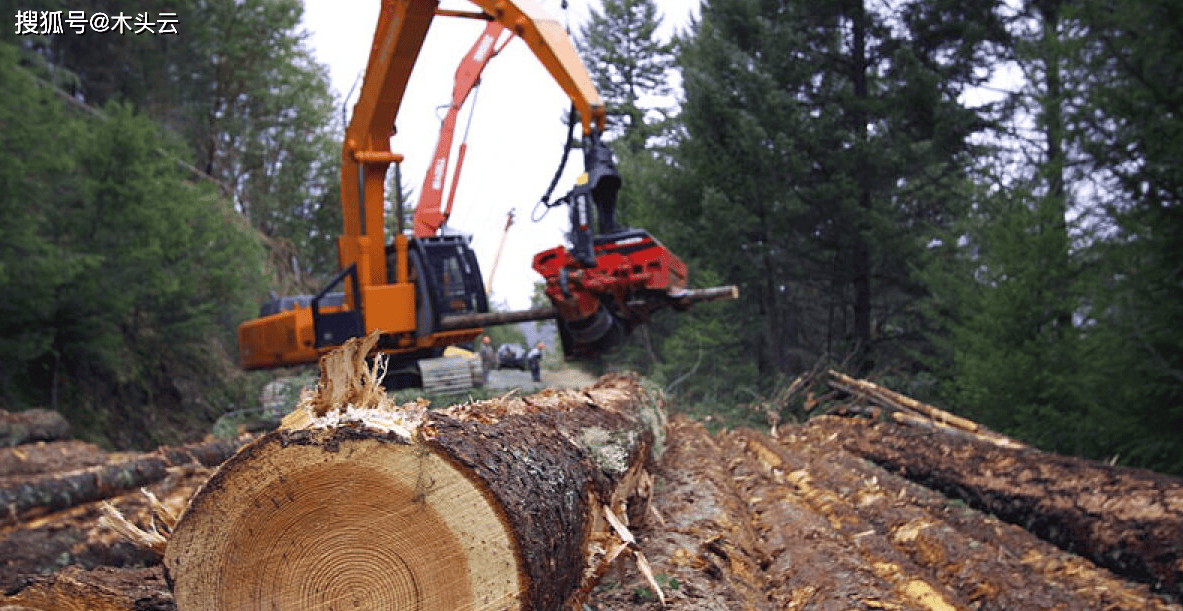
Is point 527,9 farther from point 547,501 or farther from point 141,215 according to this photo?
point 141,215

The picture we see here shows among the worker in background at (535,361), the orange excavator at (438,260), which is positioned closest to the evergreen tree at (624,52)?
the worker in background at (535,361)

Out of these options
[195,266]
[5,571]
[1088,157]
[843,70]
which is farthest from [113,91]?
[1088,157]

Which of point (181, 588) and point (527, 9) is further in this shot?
point (527, 9)

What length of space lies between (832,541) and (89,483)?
6.13m

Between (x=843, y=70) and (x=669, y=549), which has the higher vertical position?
(x=843, y=70)

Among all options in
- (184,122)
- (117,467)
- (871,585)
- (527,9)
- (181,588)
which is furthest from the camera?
(184,122)

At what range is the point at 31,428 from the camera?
10.1 meters

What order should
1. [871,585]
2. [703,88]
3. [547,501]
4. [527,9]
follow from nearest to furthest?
[547,501]
[871,585]
[527,9]
[703,88]

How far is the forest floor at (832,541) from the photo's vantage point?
3.81 m

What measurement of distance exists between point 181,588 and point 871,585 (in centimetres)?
335

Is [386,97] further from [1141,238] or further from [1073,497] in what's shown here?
[1141,238]

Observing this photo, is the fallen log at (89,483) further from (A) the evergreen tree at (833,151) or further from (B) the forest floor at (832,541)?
(A) the evergreen tree at (833,151)

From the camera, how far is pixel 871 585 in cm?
431

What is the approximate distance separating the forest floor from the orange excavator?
5.84 feet
